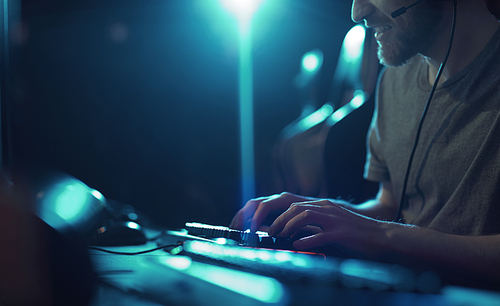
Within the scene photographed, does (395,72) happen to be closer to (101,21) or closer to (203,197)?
(203,197)

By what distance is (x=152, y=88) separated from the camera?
1.28 metres

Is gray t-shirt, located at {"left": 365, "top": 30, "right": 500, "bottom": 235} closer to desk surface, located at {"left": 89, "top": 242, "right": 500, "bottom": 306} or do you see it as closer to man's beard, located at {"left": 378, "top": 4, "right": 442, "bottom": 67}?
man's beard, located at {"left": 378, "top": 4, "right": 442, "bottom": 67}

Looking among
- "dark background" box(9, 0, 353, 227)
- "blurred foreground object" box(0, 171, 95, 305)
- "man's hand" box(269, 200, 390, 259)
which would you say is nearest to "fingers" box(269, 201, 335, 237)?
"man's hand" box(269, 200, 390, 259)

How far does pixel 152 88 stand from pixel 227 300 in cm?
113

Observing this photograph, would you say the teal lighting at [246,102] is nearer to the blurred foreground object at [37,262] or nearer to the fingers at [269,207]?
the fingers at [269,207]

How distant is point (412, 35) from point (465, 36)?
0.36 ft

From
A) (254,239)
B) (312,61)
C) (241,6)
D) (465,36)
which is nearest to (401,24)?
(465,36)

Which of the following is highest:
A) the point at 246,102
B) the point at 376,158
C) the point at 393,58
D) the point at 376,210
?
the point at 246,102

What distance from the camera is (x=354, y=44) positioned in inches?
61.4

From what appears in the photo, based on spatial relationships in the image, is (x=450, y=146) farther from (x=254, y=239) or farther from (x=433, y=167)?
(x=254, y=239)

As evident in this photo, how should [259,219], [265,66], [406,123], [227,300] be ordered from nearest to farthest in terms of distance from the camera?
[227,300] → [259,219] → [406,123] → [265,66]

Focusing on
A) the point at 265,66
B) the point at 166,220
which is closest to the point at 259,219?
the point at 166,220

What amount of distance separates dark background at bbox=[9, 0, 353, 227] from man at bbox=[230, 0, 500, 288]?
2.34 ft

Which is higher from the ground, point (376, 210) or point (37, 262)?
point (376, 210)
